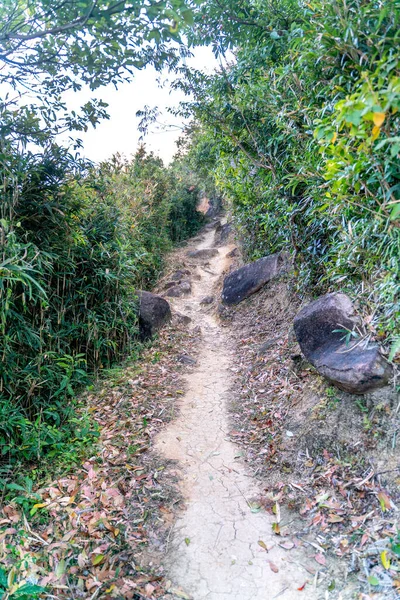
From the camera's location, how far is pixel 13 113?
2.79 metres

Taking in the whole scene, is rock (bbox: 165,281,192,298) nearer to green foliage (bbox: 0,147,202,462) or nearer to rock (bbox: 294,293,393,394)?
green foliage (bbox: 0,147,202,462)

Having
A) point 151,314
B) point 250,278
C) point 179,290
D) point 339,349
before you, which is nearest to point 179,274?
point 179,290

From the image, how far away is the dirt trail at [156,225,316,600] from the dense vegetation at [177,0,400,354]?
5.01 feet

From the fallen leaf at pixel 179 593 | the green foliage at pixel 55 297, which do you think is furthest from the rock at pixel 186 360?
the fallen leaf at pixel 179 593

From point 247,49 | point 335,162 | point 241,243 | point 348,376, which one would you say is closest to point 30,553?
point 348,376

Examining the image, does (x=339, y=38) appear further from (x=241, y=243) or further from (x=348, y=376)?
(x=241, y=243)

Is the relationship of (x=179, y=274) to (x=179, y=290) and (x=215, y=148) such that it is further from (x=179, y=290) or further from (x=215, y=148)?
(x=215, y=148)

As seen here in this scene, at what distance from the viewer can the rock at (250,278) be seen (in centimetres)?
631

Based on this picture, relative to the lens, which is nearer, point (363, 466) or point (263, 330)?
point (363, 466)

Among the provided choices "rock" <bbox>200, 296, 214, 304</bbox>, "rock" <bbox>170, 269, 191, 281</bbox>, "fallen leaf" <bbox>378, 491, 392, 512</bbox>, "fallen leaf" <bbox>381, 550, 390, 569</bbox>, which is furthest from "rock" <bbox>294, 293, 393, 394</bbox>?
"rock" <bbox>170, 269, 191, 281</bbox>

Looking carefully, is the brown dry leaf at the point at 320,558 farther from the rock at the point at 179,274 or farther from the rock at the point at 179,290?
the rock at the point at 179,274

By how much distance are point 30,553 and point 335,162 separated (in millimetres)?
3002

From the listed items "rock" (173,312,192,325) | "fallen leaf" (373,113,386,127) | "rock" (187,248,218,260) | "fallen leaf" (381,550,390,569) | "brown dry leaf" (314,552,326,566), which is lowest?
"brown dry leaf" (314,552,326,566)

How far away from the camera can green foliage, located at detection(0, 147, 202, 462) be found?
2.91 metres
